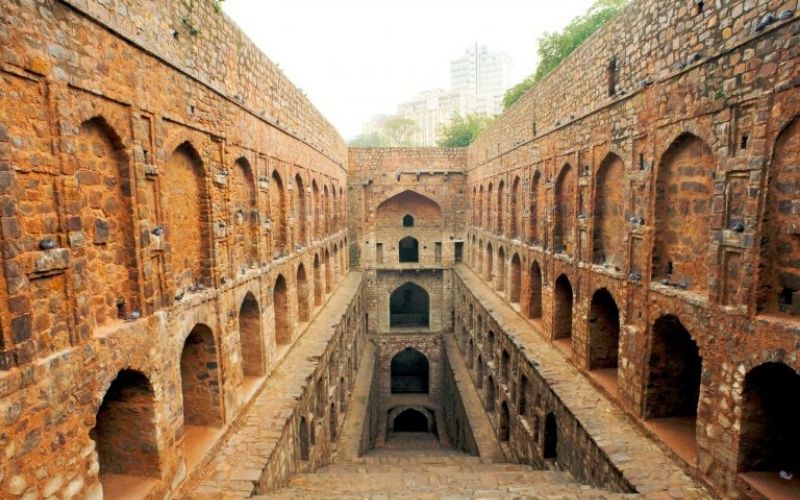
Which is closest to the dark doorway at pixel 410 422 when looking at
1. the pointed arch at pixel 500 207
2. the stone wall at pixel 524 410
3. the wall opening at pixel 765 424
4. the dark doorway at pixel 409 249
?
the stone wall at pixel 524 410

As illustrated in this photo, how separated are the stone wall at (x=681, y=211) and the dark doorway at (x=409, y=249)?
12.9 metres

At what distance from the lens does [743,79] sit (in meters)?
4.93

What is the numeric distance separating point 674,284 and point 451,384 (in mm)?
13966

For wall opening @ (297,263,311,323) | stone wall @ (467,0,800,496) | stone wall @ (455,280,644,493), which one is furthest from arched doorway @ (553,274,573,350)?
wall opening @ (297,263,311,323)

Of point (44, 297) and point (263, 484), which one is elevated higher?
point (44, 297)

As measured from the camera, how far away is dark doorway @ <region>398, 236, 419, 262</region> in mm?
23719

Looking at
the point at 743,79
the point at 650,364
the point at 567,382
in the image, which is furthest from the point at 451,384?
the point at 743,79

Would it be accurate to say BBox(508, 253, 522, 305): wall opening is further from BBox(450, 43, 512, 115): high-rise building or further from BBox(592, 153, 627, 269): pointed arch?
BBox(450, 43, 512, 115): high-rise building

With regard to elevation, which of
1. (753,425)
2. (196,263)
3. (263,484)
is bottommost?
(263,484)

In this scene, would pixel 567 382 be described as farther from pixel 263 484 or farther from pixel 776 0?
pixel 776 0

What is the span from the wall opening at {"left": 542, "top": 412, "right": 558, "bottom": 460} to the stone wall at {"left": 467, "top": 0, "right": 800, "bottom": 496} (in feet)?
4.20

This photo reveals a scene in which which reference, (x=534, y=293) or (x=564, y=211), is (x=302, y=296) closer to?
(x=534, y=293)

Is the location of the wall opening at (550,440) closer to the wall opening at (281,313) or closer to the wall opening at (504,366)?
the wall opening at (504,366)

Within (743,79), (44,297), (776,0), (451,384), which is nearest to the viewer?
(44,297)
